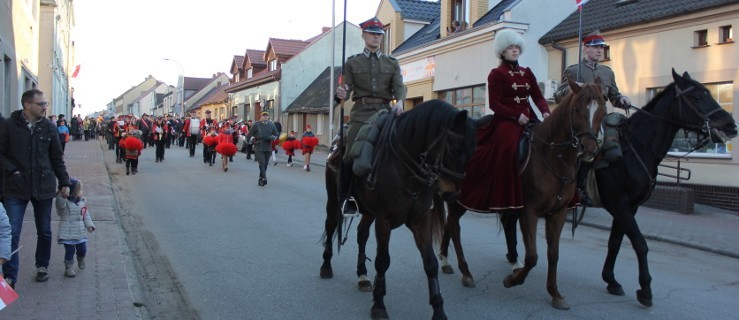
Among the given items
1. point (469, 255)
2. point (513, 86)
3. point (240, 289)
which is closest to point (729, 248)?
point (469, 255)

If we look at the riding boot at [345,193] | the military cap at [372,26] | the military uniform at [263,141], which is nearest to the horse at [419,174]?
the riding boot at [345,193]

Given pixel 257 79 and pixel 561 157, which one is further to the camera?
pixel 257 79

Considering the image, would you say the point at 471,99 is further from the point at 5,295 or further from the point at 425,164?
the point at 5,295

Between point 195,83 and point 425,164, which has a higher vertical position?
point 195,83

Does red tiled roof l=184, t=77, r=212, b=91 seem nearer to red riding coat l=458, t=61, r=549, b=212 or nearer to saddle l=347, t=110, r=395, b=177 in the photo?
red riding coat l=458, t=61, r=549, b=212

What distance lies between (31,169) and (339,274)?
131 inches

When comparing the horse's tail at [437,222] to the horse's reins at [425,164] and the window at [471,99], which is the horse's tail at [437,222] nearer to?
the horse's reins at [425,164]

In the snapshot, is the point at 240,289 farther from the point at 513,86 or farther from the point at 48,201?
the point at 513,86

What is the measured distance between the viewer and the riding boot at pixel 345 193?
5.61 meters

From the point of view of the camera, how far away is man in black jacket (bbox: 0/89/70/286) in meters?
5.79

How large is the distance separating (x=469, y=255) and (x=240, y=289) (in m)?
3.16

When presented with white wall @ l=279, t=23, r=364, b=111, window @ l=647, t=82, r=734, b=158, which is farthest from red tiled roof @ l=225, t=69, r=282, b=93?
window @ l=647, t=82, r=734, b=158

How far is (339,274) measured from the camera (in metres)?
6.82

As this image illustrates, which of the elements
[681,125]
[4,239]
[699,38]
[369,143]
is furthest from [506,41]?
[699,38]
